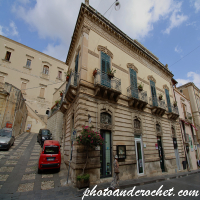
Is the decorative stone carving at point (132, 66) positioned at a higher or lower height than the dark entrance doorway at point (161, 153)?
higher

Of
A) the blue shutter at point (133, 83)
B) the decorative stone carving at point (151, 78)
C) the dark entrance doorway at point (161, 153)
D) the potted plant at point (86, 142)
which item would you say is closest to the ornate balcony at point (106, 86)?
the blue shutter at point (133, 83)

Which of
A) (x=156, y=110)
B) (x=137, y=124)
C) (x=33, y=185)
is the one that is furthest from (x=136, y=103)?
(x=33, y=185)

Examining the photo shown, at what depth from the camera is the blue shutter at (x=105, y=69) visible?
30.7 feet

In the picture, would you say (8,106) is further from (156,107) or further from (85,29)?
(156,107)

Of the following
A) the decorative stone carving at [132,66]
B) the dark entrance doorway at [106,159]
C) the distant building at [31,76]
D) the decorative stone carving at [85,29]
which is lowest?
the dark entrance doorway at [106,159]

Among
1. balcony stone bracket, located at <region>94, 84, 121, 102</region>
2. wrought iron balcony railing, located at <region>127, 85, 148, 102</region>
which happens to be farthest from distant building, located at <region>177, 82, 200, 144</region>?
balcony stone bracket, located at <region>94, 84, 121, 102</region>

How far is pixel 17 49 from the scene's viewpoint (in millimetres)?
28609

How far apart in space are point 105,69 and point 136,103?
4152 millimetres

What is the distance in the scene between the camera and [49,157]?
8.05 m

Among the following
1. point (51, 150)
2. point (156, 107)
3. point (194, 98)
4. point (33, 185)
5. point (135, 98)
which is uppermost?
point (194, 98)

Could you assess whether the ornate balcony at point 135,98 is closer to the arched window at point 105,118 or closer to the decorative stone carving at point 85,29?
the arched window at point 105,118

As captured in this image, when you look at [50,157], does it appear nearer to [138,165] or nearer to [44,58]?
[138,165]

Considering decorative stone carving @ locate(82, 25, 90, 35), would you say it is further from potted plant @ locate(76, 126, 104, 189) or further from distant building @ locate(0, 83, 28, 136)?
distant building @ locate(0, 83, 28, 136)

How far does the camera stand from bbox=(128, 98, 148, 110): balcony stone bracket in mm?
10766
